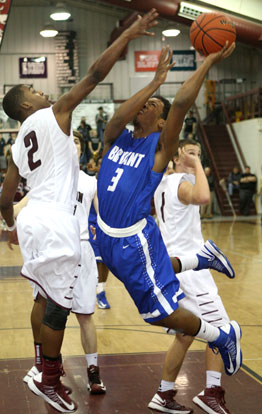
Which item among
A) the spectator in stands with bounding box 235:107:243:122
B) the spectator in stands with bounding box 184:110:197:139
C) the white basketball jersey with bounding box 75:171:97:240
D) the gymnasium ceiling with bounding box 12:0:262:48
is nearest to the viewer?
the white basketball jersey with bounding box 75:171:97:240

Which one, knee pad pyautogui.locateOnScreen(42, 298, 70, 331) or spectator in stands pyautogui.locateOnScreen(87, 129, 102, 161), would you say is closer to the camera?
knee pad pyautogui.locateOnScreen(42, 298, 70, 331)

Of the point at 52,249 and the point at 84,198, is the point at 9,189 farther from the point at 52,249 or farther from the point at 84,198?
the point at 84,198

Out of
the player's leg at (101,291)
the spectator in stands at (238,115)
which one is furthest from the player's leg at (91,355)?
the spectator in stands at (238,115)

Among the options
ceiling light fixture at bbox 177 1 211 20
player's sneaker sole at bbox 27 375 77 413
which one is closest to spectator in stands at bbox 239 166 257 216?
ceiling light fixture at bbox 177 1 211 20

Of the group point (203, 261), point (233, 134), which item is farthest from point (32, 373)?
point (233, 134)

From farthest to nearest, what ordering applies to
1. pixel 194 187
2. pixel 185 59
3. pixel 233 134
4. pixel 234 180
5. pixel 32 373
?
pixel 185 59 < pixel 233 134 < pixel 234 180 < pixel 32 373 < pixel 194 187

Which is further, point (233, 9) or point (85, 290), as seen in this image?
point (233, 9)

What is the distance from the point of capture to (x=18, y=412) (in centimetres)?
379

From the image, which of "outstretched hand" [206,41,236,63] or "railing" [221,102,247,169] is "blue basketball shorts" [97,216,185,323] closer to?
"outstretched hand" [206,41,236,63]

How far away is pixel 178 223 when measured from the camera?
14.2 ft

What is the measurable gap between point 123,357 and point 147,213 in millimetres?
1859

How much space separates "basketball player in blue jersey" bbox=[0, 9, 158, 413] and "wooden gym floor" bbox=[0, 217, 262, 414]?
43 cm

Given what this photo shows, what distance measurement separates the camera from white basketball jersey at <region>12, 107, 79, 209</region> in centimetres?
360

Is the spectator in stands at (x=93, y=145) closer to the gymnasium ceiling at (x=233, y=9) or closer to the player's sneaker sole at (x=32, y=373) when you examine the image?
the gymnasium ceiling at (x=233, y=9)
